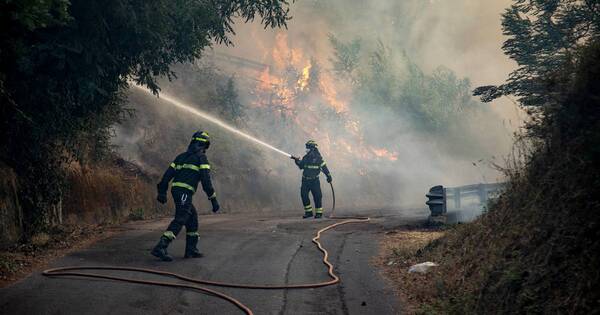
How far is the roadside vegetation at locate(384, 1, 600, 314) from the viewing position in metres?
4.65

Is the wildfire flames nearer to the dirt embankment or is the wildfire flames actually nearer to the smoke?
the smoke

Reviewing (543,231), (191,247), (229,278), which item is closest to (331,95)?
(191,247)

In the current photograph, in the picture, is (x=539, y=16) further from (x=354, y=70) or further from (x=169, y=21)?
(x=354, y=70)

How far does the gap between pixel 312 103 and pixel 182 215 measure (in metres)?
22.7

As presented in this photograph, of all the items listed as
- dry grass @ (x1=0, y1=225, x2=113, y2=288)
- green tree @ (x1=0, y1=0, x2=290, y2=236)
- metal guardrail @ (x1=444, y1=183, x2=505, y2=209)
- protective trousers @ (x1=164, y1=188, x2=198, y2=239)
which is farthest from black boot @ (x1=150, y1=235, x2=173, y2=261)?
metal guardrail @ (x1=444, y1=183, x2=505, y2=209)

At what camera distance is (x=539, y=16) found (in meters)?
16.6

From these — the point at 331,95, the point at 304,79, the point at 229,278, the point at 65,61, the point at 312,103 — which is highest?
the point at 304,79

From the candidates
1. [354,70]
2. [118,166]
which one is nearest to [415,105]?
[354,70]

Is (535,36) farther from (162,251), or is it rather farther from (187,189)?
(162,251)

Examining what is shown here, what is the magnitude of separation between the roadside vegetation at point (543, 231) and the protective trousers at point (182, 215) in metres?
3.56

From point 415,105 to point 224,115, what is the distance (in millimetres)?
16418

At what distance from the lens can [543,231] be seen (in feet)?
17.8

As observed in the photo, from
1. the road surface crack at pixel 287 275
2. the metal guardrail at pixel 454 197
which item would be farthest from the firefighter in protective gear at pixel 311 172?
the road surface crack at pixel 287 275

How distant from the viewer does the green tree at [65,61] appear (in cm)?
811
